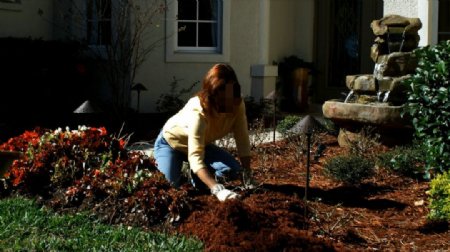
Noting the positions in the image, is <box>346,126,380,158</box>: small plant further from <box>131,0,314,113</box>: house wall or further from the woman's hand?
<box>131,0,314,113</box>: house wall

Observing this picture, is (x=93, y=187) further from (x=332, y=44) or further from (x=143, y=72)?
(x=332, y=44)

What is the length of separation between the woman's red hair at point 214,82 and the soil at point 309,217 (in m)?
0.69

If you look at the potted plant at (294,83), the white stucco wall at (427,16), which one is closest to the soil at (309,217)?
the white stucco wall at (427,16)

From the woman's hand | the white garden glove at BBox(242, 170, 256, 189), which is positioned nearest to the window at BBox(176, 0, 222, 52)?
the woman's hand

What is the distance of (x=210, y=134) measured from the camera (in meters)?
6.00

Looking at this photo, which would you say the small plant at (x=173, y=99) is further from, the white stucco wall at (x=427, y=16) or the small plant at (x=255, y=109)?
the white stucco wall at (x=427, y=16)

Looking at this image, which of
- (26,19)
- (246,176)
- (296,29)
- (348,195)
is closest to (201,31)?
(296,29)

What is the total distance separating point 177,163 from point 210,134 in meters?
0.43

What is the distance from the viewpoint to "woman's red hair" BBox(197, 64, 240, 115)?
554 centimetres

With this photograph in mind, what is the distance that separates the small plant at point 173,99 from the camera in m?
12.3

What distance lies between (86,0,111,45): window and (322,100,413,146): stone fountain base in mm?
5539

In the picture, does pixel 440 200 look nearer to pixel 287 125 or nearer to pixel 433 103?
pixel 433 103

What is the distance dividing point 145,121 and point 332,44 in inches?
170

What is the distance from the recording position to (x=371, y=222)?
5.59 meters
